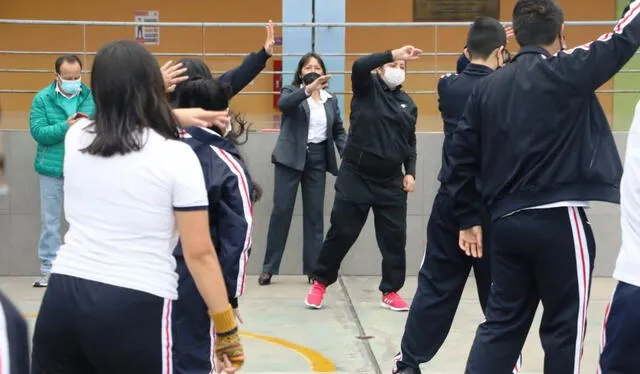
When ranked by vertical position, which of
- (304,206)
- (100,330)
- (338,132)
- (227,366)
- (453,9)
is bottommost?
(304,206)

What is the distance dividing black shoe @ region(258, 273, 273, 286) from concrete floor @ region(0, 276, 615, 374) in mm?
67

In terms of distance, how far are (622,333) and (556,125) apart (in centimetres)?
126

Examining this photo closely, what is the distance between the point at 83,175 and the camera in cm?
347

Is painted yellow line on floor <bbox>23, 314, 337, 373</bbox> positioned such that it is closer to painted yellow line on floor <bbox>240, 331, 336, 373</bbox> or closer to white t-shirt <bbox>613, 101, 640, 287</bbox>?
painted yellow line on floor <bbox>240, 331, 336, 373</bbox>

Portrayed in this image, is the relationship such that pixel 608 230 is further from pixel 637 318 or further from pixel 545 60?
pixel 637 318

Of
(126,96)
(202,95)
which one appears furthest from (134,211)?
(202,95)

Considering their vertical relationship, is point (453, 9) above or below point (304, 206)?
above

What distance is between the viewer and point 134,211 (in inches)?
134

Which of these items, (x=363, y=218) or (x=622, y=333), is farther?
(x=363, y=218)

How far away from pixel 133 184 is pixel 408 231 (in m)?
6.24

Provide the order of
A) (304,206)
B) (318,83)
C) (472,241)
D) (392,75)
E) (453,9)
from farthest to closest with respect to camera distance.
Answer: (453,9) < (304,206) < (318,83) < (392,75) < (472,241)

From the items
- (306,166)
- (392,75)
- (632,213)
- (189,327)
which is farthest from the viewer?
(306,166)

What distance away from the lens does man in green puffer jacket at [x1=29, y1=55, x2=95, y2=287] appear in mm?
8633

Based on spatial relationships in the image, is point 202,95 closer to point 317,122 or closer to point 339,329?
point 339,329
